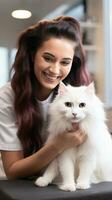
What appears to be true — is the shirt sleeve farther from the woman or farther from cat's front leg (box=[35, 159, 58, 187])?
cat's front leg (box=[35, 159, 58, 187])

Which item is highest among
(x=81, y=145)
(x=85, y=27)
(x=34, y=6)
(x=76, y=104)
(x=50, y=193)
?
(x=34, y=6)

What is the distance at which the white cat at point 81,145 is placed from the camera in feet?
3.27

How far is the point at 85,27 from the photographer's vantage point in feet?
8.10

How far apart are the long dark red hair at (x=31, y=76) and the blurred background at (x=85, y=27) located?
1024 millimetres

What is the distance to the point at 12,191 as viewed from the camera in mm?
938

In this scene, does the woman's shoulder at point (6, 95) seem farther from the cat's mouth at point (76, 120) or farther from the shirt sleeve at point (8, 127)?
the cat's mouth at point (76, 120)

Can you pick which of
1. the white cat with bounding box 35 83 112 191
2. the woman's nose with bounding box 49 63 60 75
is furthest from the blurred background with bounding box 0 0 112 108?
the white cat with bounding box 35 83 112 191

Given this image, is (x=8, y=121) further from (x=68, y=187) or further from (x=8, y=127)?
(x=68, y=187)

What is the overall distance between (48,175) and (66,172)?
67 mm

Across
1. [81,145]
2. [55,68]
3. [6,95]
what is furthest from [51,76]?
[81,145]

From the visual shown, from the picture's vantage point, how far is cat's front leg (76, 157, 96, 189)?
3.28ft

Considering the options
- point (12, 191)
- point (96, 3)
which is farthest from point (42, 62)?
point (96, 3)

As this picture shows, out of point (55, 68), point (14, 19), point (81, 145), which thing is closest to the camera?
point (81, 145)

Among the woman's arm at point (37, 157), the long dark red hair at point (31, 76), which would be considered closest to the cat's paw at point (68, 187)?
the woman's arm at point (37, 157)
